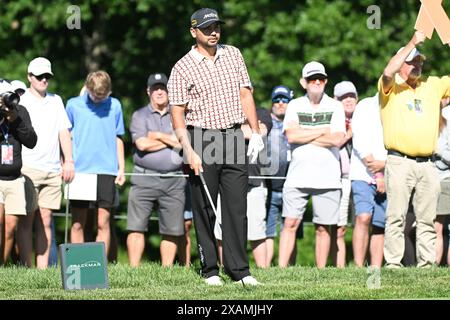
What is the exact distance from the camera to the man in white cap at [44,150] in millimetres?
14727

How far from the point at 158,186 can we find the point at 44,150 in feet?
4.54

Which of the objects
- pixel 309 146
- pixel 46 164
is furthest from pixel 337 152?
pixel 46 164

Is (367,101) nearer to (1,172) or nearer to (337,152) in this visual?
(337,152)

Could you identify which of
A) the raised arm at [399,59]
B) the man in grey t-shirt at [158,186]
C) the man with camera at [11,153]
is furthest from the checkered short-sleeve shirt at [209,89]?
the man in grey t-shirt at [158,186]

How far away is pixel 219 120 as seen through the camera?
1160cm

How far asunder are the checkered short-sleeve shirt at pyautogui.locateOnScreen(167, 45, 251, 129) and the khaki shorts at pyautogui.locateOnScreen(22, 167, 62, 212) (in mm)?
3386

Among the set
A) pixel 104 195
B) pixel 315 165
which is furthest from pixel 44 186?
pixel 315 165

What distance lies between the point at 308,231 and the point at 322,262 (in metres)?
9.12

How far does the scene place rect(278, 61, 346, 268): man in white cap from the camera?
1469 cm

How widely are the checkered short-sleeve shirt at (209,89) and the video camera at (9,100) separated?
2.07m

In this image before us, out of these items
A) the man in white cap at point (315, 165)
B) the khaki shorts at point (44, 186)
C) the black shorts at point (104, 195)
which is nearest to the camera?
the khaki shorts at point (44, 186)

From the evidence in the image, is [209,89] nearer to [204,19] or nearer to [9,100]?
[204,19]

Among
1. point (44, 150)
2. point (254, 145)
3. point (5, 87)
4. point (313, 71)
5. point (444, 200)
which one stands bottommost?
point (444, 200)

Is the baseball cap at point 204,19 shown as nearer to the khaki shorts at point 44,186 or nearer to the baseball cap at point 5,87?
the baseball cap at point 5,87
